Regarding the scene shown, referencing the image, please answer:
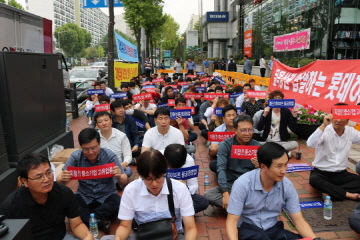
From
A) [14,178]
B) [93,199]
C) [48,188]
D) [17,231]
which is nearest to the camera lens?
[17,231]

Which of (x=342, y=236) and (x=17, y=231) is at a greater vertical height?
(x=17, y=231)

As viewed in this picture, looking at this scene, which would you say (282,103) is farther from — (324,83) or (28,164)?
(28,164)

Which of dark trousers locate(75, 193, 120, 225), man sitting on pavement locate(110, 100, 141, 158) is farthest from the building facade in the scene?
dark trousers locate(75, 193, 120, 225)

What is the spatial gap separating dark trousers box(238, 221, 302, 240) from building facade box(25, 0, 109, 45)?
92932 mm

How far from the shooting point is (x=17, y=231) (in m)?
1.65

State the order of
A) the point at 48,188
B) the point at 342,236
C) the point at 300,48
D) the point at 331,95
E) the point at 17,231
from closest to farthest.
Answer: the point at 17,231
the point at 48,188
the point at 342,236
the point at 331,95
the point at 300,48

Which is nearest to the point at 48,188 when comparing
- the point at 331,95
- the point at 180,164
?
the point at 180,164

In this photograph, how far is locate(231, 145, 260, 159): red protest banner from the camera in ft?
12.2

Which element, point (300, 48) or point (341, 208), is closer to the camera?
point (341, 208)

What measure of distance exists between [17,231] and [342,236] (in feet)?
10.9

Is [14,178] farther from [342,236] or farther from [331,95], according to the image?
[331,95]

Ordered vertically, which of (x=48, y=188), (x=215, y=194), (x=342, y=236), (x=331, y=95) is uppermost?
(x=331, y=95)

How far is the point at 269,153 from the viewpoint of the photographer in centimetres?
254

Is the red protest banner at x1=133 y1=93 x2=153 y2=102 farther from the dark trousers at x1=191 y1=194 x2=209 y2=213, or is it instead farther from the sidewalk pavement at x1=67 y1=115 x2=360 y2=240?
the dark trousers at x1=191 y1=194 x2=209 y2=213
